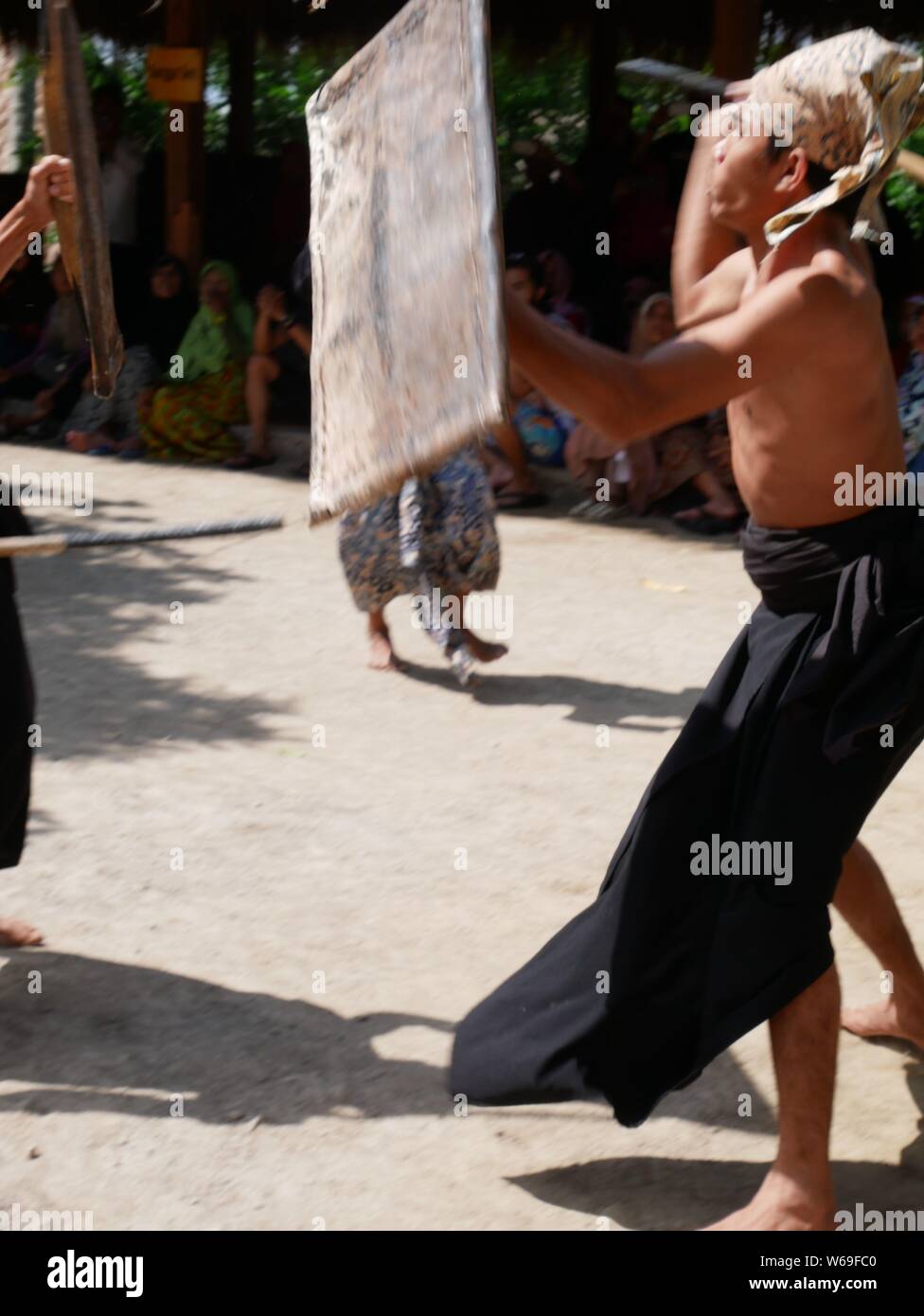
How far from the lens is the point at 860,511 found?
9.26 feet

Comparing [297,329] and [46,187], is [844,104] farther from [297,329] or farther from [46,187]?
[297,329]

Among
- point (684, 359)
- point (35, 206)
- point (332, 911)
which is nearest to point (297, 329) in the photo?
point (332, 911)

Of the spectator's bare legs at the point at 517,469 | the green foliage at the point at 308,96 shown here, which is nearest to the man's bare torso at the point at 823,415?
the spectator's bare legs at the point at 517,469

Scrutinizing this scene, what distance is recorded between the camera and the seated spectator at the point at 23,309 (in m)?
11.7

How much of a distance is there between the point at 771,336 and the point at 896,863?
87.7 inches

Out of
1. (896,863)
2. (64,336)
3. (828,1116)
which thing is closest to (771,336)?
(828,1116)

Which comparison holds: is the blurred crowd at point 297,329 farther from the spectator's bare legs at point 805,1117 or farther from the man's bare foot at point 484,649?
the spectator's bare legs at point 805,1117

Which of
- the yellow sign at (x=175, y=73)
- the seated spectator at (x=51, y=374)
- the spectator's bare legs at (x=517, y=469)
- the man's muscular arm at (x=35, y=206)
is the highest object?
the yellow sign at (x=175, y=73)

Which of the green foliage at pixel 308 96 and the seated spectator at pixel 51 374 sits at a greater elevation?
the green foliage at pixel 308 96

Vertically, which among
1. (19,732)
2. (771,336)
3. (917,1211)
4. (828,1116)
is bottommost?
(917,1211)

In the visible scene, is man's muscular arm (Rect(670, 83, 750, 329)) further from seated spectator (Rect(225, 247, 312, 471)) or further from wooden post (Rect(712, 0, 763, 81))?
seated spectator (Rect(225, 247, 312, 471))

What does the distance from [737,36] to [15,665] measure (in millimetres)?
6472

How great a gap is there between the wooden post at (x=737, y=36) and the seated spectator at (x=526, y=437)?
4.69 ft

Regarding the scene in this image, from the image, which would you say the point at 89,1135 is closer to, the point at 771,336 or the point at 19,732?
the point at 19,732
